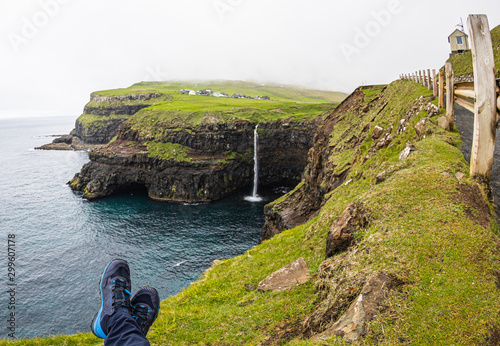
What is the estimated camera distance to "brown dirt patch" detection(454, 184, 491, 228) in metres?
10.0

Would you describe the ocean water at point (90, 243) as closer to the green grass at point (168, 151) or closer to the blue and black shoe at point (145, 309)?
the green grass at point (168, 151)

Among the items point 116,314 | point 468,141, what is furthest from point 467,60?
point 116,314

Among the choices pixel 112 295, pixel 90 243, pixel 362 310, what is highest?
pixel 362 310

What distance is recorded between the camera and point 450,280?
24.8 ft

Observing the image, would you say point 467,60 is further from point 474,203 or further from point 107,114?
point 107,114

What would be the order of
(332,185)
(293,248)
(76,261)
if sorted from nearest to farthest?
(293,248) < (332,185) < (76,261)

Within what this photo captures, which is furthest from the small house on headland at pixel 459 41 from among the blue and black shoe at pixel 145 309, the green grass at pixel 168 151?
the blue and black shoe at pixel 145 309

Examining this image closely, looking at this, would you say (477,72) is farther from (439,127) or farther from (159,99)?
(159,99)

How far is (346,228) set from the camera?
38.9ft

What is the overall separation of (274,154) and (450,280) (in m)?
86.8

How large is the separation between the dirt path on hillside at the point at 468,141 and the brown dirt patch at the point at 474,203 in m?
1.28

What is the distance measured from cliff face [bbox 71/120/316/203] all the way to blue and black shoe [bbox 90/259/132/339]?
232ft

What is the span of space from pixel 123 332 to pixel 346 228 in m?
→ 8.66

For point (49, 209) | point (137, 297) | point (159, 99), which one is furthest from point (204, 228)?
point (159, 99)
